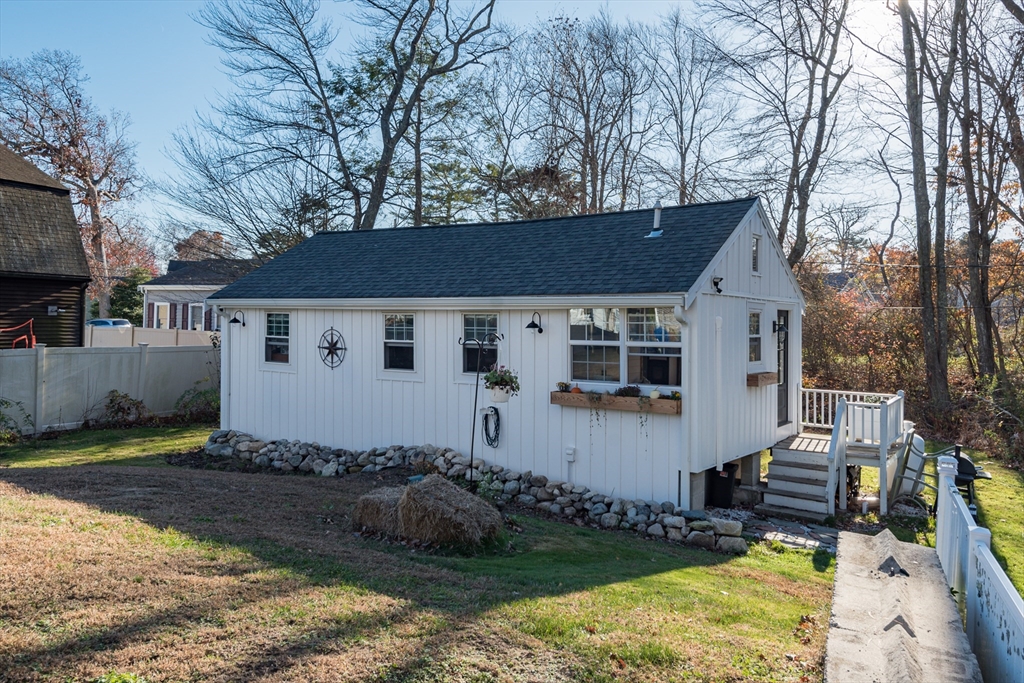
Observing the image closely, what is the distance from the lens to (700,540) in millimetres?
8148

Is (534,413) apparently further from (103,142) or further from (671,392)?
(103,142)

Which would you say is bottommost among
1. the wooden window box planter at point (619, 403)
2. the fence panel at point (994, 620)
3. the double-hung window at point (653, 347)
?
the fence panel at point (994, 620)

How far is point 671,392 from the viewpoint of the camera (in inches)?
351

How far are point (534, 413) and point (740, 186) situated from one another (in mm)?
13752

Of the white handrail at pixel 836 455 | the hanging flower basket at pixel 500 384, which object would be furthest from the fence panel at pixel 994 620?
the hanging flower basket at pixel 500 384

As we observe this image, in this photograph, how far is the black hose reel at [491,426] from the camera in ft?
33.8

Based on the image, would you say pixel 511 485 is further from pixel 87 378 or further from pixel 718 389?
pixel 87 378

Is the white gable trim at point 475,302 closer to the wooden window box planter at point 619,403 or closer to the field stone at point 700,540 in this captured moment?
the wooden window box planter at point 619,403

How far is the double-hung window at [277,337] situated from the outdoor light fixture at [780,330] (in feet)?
27.2

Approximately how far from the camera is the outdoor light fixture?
1155cm

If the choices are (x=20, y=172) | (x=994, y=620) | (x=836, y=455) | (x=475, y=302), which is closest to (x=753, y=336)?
(x=836, y=455)

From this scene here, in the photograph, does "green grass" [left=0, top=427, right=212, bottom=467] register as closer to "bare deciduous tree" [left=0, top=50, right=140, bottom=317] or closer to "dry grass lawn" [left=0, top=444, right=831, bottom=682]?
"dry grass lawn" [left=0, top=444, right=831, bottom=682]

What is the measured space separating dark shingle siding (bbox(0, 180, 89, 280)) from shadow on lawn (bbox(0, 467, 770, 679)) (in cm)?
1125

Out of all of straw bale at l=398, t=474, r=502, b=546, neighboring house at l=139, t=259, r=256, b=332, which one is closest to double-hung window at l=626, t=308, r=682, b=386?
straw bale at l=398, t=474, r=502, b=546
